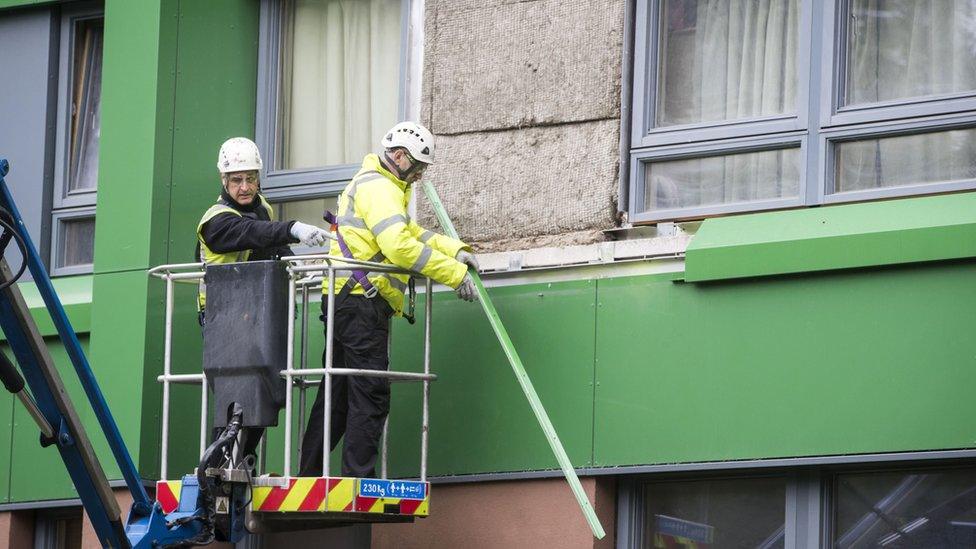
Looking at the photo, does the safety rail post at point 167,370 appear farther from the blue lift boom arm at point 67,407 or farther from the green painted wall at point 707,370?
the green painted wall at point 707,370

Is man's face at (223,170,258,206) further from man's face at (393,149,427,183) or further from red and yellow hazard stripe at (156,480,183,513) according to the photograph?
red and yellow hazard stripe at (156,480,183,513)

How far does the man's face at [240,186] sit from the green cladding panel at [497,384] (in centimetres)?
112

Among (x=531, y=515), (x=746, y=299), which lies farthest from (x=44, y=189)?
(x=746, y=299)

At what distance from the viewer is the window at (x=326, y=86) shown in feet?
35.8

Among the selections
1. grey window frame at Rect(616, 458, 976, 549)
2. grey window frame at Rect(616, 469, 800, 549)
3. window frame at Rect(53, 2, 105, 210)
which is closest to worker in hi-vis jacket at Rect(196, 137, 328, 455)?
grey window frame at Rect(616, 469, 800, 549)

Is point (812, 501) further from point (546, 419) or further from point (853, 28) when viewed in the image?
point (853, 28)

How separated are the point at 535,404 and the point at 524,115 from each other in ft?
6.39

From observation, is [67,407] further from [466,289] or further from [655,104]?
[655,104]

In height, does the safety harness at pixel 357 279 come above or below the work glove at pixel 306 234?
below

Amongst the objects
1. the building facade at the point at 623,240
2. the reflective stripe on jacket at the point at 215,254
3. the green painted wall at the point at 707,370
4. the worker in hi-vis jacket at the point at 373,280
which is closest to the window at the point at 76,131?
the building facade at the point at 623,240

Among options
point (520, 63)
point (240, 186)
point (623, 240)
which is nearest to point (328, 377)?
point (240, 186)

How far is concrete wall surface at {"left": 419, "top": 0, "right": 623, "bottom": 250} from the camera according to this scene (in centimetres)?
981

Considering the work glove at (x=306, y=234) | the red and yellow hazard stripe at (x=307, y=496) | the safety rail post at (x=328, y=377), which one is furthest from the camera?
the work glove at (x=306, y=234)

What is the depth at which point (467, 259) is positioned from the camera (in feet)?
→ 30.0
